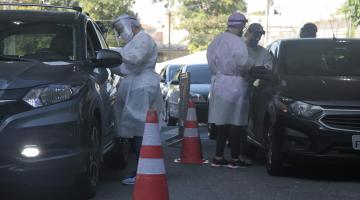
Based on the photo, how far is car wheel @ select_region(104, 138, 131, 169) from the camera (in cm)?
800

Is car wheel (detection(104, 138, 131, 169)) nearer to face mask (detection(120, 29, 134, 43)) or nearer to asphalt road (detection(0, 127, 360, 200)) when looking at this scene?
asphalt road (detection(0, 127, 360, 200))

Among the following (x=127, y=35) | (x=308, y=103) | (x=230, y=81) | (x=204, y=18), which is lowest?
(x=308, y=103)

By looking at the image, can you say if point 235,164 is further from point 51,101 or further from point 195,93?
point 195,93

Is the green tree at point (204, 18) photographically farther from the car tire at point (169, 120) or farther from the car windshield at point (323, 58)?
the car windshield at point (323, 58)

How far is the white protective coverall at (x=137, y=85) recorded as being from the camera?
730 cm

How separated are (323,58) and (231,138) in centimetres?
149

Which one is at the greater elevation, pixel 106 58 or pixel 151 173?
pixel 106 58

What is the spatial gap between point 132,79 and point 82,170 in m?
1.79

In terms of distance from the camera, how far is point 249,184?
7.41 metres

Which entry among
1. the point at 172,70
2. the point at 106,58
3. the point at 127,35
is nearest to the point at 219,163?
the point at 127,35

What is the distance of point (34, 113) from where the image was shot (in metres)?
5.55

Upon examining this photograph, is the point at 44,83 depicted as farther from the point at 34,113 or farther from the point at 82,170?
the point at 82,170

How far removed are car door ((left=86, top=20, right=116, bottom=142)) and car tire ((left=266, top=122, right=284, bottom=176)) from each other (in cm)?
176


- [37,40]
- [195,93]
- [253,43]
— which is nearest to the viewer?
[37,40]
